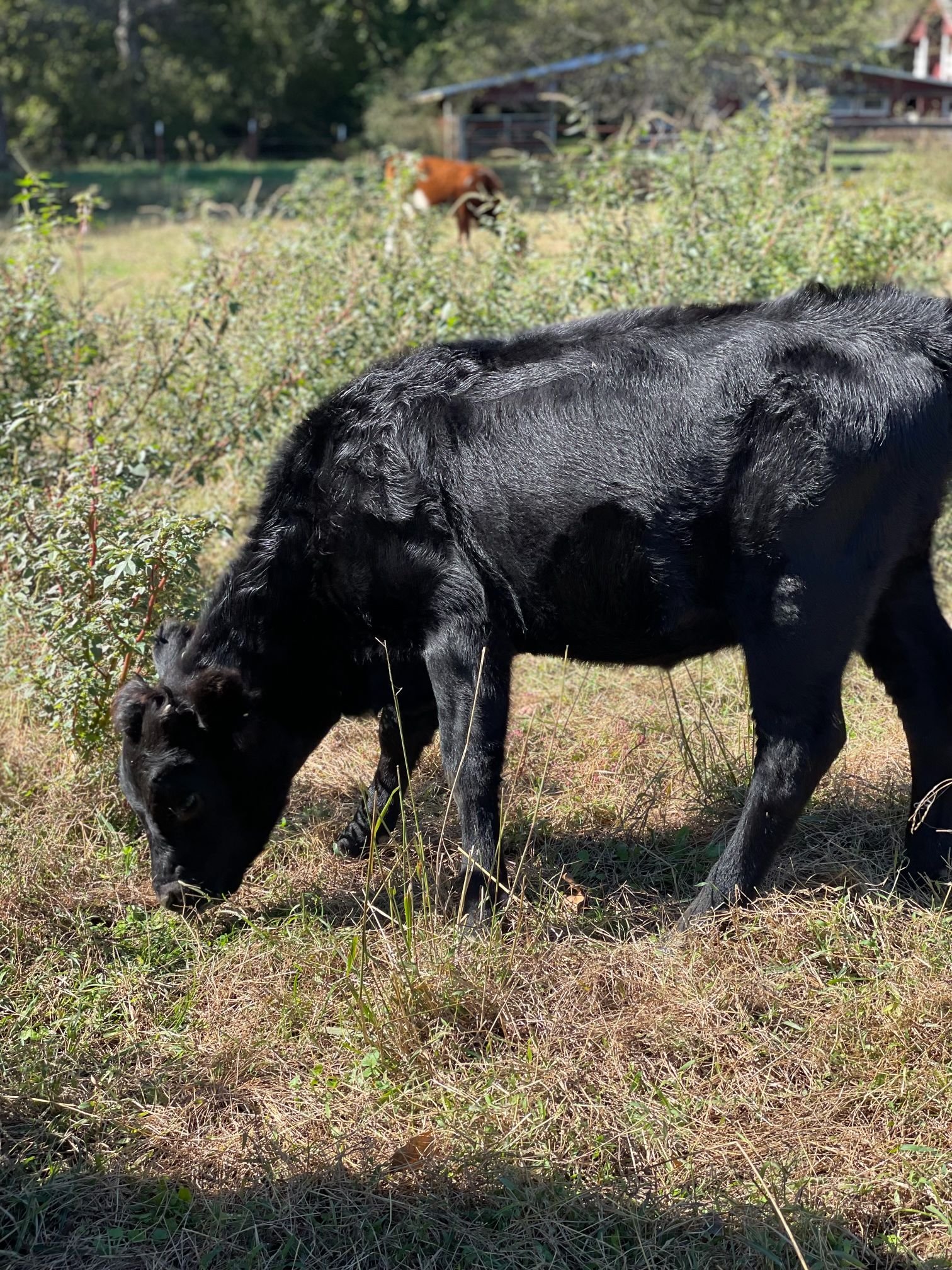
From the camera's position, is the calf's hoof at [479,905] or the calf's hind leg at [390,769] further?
the calf's hind leg at [390,769]

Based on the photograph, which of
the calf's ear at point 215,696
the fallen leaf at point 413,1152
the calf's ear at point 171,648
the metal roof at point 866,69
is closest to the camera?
the fallen leaf at point 413,1152

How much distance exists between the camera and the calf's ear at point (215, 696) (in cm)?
404

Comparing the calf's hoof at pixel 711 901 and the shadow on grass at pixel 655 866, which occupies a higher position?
the calf's hoof at pixel 711 901

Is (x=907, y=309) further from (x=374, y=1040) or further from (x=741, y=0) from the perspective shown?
(x=741, y=0)

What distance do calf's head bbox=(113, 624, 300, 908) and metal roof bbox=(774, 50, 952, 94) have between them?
2705 centimetres

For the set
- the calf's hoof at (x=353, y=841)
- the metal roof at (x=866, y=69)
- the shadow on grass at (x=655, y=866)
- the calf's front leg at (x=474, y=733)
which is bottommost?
the calf's hoof at (x=353, y=841)

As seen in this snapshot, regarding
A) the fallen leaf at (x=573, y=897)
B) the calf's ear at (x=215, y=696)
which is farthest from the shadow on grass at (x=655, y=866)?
the calf's ear at (x=215, y=696)

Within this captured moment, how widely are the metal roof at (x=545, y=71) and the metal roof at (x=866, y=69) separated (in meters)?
4.68

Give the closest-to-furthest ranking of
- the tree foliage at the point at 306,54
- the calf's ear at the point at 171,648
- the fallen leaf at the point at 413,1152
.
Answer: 1. the fallen leaf at the point at 413,1152
2. the calf's ear at the point at 171,648
3. the tree foliage at the point at 306,54

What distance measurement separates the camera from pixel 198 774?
163 inches

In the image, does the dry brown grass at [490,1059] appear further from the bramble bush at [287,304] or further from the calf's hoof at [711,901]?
the bramble bush at [287,304]

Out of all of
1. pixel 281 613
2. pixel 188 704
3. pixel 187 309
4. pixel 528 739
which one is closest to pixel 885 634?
pixel 528 739

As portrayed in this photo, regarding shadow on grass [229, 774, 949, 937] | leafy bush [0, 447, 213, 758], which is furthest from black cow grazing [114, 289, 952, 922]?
leafy bush [0, 447, 213, 758]

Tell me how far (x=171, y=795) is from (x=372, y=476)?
124 centimetres
